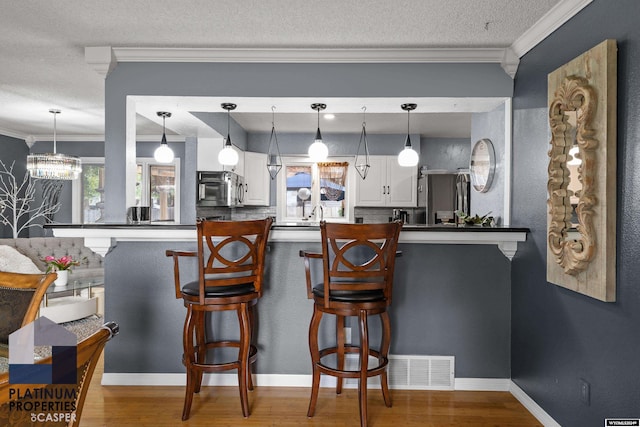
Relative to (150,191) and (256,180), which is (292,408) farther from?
(150,191)

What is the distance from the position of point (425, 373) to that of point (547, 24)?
7.59 feet

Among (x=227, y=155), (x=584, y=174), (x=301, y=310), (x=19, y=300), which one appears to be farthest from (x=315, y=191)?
(x=19, y=300)

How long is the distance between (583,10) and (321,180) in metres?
4.79

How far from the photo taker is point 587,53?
204 cm

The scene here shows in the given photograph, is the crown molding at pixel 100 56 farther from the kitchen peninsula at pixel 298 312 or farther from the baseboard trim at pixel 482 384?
the baseboard trim at pixel 482 384

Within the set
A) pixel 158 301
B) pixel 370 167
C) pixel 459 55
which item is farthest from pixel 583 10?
pixel 370 167

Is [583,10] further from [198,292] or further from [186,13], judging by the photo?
[198,292]

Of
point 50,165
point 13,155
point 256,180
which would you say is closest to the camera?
point 50,165

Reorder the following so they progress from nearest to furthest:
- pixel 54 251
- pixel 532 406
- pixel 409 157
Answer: pixel 532 406, pixel 409 157, pixel 54 251

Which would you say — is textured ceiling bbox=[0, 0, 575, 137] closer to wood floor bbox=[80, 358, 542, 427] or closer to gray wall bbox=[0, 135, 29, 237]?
wood floor bbox=[80, 358, 542, 427]

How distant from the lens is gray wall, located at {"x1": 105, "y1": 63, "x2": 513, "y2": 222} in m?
3.02

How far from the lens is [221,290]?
245cm

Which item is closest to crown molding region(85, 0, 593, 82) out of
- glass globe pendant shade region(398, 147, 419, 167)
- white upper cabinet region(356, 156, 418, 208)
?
glass globe pendant shade region(398, 147, 419, 167)

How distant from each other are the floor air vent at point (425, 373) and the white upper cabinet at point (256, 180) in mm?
3723
